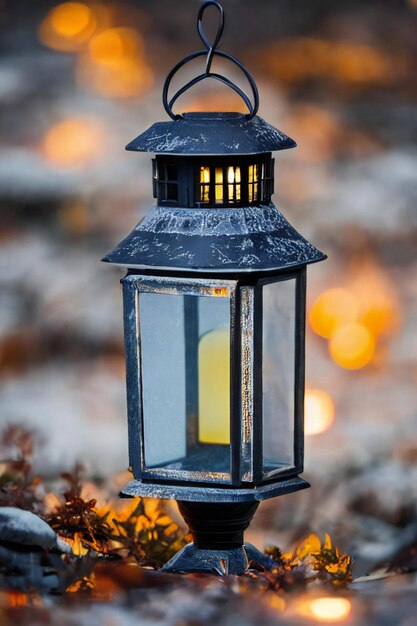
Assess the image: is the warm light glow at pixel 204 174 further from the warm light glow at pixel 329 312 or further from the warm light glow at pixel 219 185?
the warm light glow at pixel 329 312

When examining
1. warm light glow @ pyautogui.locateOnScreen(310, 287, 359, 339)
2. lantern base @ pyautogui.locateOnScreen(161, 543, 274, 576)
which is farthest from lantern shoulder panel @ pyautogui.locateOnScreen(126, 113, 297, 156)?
warm light glow @ pyautogui.locateOnScreen(310, 287, 359, 339)

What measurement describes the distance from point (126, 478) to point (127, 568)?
129 cm

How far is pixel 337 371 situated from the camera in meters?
4.09

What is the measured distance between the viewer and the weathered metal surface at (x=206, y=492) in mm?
2369

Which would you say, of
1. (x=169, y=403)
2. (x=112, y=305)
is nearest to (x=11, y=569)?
(x=169, y=403)

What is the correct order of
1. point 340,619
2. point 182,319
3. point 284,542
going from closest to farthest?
point 340,619 < point 182,319 < point 284,542

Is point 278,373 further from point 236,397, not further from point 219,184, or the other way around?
point 219,184

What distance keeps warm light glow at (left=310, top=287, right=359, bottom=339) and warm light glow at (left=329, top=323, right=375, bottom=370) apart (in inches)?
1.0

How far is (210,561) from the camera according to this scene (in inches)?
98.8

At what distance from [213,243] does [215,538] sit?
63 cm

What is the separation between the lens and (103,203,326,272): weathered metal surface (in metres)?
2.29

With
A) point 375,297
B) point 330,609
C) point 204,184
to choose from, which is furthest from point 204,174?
point 375,297

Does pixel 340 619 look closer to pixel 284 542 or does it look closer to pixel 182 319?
pixel 182 319

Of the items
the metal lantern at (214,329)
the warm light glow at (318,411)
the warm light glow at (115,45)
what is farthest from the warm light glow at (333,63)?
the metal lantern at (214,329)
